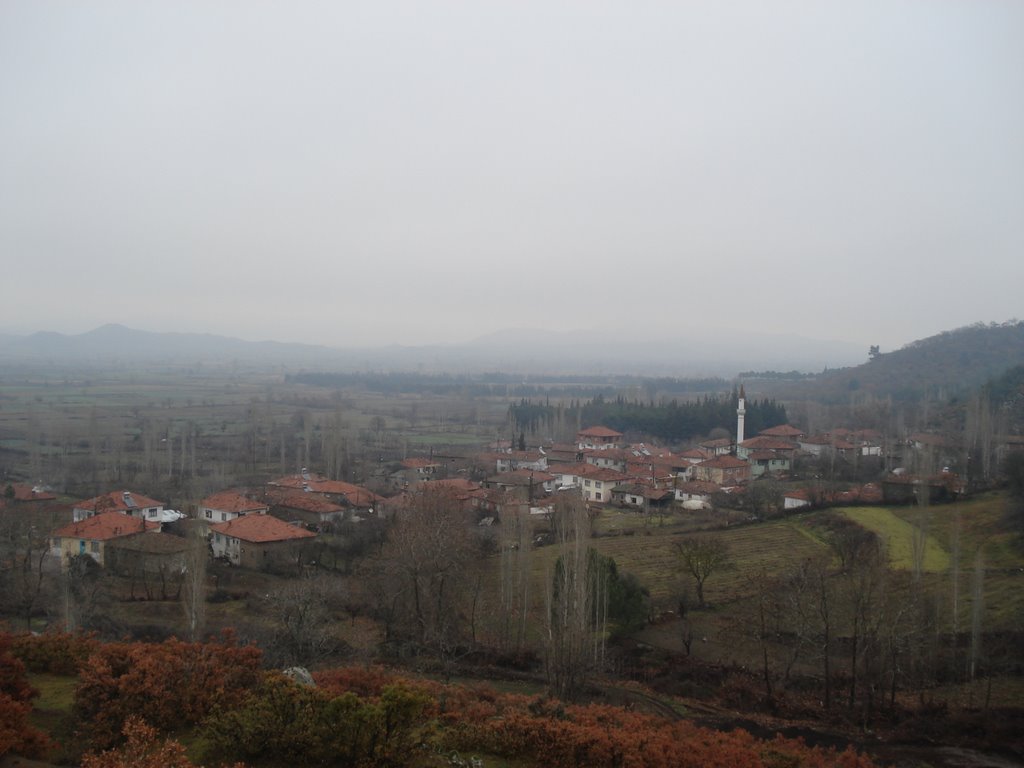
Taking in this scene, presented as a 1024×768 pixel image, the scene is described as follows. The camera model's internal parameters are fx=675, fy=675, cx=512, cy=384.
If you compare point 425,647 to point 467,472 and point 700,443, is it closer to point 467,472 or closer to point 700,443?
point 467,472

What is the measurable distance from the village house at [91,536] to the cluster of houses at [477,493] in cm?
3

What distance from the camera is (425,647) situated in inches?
553

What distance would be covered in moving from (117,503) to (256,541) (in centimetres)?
810

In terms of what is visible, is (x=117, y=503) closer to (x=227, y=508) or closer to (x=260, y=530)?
(x=227, y=508)

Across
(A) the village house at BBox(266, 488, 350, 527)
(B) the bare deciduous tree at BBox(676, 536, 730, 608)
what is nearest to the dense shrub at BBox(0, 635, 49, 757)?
(B) the bare deciduous tree at BBox(676, 536, 730, 608)

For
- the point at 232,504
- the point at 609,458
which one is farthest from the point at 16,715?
the point at 609,458

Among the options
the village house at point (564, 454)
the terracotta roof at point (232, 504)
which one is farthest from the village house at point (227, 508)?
the village house at point (564, 454)

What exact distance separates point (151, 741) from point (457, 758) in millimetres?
2709

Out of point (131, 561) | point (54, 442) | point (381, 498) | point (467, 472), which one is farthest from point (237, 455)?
point (131, 561)

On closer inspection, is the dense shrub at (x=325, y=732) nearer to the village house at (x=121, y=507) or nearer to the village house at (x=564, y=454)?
the village house at (x=121, y=507)

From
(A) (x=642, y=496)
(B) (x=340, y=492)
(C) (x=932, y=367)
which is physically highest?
(C) (x=932, y=367)

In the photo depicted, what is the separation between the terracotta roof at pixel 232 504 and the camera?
26.3 meters

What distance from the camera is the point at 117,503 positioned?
25906 mm

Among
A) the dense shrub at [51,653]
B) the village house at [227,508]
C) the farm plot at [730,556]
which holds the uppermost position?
the dense shrub at [51,653]
